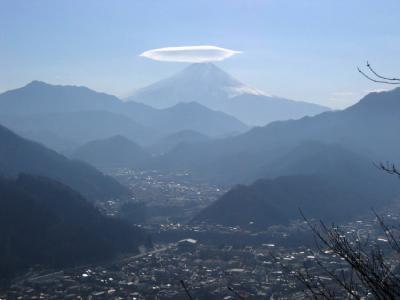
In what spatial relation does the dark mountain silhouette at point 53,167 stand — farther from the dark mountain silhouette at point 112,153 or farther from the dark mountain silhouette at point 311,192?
the dark mountain silhouette at point 112,153

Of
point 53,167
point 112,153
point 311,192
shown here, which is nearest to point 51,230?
point 53,167

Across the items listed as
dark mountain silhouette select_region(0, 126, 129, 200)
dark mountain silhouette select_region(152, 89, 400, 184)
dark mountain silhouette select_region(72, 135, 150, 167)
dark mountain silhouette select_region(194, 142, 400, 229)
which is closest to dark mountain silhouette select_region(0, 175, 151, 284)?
dark mountain silhouette select_region(194, 142, 400, 229)

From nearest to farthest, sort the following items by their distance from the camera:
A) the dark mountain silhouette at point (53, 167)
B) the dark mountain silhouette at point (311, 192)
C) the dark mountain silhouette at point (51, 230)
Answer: the dark mountain silhouette at point (51, 230) → the dark mountain silhouette at point (311, 192) → the dark mountain silhouette at point (53, 167)

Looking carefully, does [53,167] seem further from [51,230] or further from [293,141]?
[293,141]

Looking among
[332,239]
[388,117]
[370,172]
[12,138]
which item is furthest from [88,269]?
[388,117]

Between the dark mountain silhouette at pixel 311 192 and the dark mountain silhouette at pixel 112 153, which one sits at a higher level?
the dark mountain silhouette at pixel 112 153

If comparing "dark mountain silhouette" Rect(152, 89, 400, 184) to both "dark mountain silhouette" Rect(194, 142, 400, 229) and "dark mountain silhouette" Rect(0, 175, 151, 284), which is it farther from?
"dark mountain silhouette" Rect(0, 175, 151, 284)

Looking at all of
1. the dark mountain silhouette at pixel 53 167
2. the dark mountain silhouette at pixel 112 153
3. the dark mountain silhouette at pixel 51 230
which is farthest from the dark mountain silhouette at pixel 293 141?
the dark mountain silhouette at pixel 51 230
